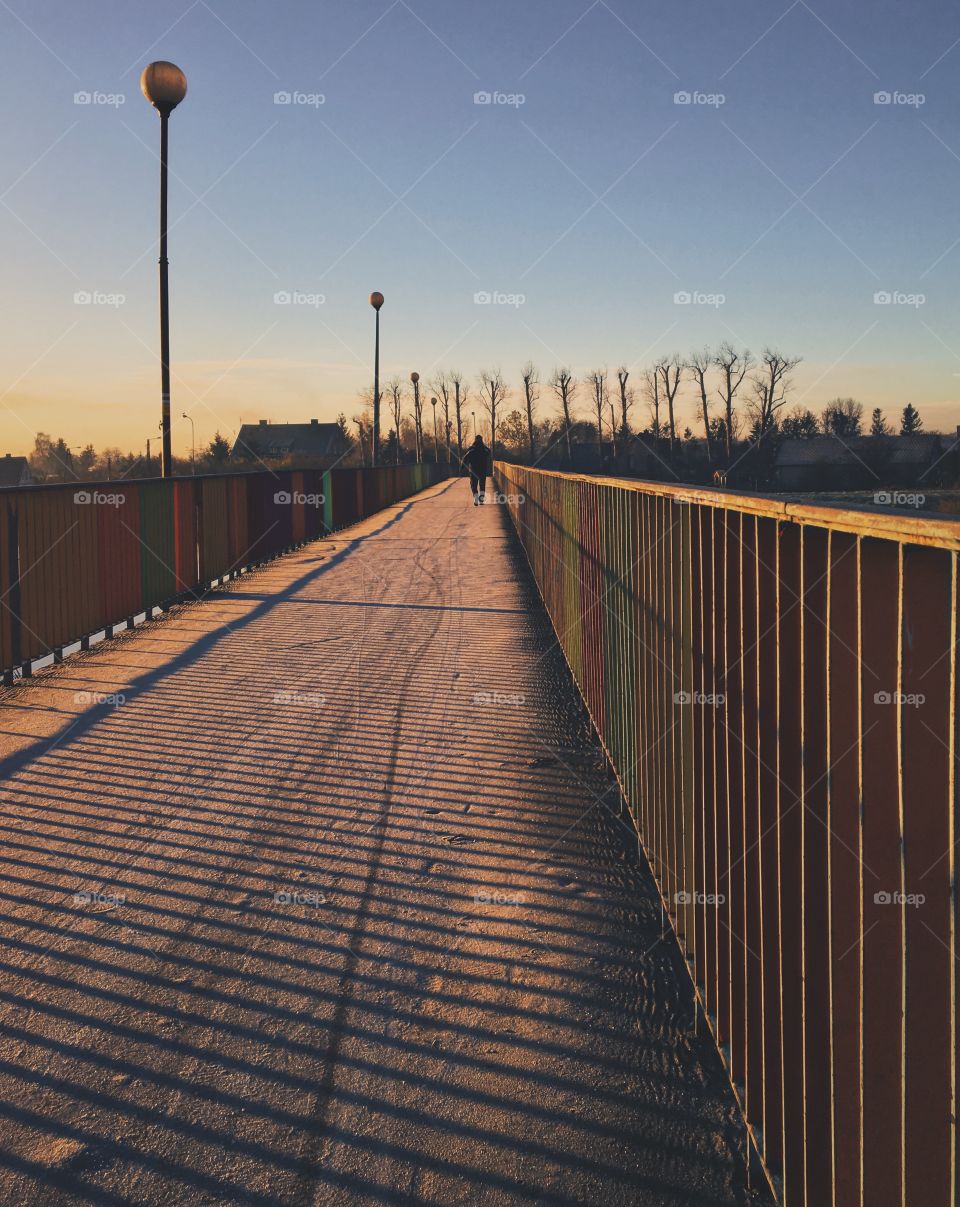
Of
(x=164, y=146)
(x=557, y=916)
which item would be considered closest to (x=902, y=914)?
(x=557, y=916)

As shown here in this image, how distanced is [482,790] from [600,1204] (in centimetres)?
335

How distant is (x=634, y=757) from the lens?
4961mm

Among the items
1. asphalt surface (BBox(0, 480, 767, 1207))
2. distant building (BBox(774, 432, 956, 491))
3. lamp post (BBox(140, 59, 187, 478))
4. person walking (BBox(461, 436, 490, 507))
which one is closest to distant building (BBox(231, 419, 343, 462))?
distant building (BBox(774, 432, 956, 491))

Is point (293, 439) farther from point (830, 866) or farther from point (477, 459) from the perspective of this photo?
point (830, 866)

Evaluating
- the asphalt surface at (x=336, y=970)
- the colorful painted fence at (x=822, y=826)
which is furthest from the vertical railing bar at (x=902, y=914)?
the asphalt surface at (x=336, y=970)

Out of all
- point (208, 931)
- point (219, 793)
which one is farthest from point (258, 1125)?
point (219, 793)

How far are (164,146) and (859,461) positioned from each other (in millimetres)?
86753

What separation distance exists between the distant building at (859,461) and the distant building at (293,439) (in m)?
50.3

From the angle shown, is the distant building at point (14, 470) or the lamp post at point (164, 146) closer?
the lamp post at point (164, 146)

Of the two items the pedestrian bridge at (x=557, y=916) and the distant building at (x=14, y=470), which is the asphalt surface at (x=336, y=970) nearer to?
the pedestrian bridge at (x=557, y=916)

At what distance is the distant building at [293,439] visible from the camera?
113125 mm

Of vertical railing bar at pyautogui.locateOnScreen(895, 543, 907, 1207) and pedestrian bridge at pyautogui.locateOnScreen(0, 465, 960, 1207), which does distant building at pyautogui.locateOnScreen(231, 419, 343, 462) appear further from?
vertical railing bar at pyautogui.locateOnScreen(895, 543, 907, 1207)

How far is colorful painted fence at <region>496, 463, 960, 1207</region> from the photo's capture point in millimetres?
1645

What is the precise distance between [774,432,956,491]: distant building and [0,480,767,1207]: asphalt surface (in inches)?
2958
